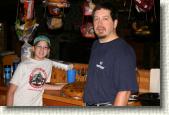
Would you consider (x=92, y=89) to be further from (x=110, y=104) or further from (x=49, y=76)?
(x=49, y=76)

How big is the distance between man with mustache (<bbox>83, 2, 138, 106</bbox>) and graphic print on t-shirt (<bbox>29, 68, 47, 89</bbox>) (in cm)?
30

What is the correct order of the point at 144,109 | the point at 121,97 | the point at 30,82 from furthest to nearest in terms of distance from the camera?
the point at 30,82, the point at 144,109, the point at 121,97

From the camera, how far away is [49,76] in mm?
2129

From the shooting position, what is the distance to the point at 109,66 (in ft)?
5.95

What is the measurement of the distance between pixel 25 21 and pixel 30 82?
35 cm

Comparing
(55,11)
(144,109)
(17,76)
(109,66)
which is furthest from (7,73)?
(144,109)

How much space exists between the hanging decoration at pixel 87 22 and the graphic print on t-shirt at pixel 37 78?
319mm

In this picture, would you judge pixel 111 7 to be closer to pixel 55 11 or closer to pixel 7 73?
pixel 55 11

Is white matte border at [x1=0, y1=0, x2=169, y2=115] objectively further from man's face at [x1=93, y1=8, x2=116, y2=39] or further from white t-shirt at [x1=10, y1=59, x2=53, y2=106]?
man's face at [x1=93, y1=8, x2=116, y2=39]

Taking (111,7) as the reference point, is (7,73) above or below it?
below

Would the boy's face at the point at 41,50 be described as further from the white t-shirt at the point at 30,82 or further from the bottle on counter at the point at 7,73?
the bottle on counter at the point at 7,73

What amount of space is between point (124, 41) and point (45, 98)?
555mm

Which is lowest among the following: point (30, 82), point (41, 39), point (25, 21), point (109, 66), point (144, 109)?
point (144, 109)

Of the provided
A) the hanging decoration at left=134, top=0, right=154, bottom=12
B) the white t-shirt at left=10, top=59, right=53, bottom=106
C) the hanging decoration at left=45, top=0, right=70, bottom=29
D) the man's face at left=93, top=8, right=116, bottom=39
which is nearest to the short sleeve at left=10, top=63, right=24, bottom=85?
the white t-shirt at left=10, top=59, right=53, bottom=106
